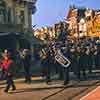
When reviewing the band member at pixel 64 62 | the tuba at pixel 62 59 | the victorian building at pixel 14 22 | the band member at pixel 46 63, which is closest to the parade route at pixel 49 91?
the band member at pixel 64 62

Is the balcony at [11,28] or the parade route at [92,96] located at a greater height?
the balcony at [11,28]

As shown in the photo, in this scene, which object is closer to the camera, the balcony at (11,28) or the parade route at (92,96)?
the parade route at (92,96)

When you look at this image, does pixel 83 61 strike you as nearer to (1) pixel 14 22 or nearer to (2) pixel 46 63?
(2) pixel 46 63

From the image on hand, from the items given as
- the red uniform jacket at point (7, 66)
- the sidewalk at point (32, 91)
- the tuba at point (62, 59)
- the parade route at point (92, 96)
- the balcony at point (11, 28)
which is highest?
the balcony at point (11, 28)

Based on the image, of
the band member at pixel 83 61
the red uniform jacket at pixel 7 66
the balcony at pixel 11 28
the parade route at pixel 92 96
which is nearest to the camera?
the parade route at pixel 92 96

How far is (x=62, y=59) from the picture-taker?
19828mm

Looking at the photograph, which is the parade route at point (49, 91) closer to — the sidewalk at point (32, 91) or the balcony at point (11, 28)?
the sidewalk at point (32, 91)

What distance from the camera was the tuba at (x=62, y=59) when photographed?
19.5 metres

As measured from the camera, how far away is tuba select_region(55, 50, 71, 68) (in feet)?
64.0

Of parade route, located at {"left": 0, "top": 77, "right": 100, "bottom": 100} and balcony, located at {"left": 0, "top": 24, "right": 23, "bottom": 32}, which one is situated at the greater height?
balcony, located at {"left": 0, "top": 24, "right": 23, "bottom": 32}

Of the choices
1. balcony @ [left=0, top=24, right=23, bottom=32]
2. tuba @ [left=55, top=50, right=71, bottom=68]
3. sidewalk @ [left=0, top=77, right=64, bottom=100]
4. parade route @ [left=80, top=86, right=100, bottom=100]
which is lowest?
parade route @ [left=80, top=86, right=100, bottom=100]

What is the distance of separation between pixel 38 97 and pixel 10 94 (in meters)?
1.44

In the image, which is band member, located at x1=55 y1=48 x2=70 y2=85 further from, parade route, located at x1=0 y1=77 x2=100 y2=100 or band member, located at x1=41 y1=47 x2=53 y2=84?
band member, located at x1=41 y1=47 x2=53 y2=84

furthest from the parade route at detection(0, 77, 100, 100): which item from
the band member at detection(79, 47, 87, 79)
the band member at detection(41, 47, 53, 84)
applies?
the band member at detection(79, 47, 87, 79)
